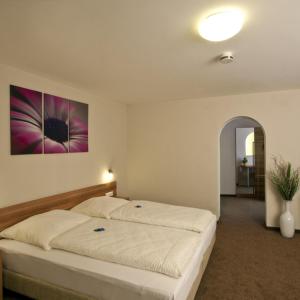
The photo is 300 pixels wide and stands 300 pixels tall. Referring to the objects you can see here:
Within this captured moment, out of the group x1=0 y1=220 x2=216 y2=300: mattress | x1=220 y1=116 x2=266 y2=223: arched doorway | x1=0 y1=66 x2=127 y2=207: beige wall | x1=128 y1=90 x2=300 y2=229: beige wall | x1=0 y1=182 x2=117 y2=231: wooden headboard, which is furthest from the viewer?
x1=220 y1=116 x2=266 y2=223: arched doorway

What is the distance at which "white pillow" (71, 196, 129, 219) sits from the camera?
2.95 meters

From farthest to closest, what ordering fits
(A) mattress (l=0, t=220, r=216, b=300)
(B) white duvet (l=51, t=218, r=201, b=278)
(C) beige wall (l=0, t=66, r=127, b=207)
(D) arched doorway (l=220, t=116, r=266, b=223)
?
(D) arched doorway (l=220, t=116, r=266, b=223) < (C) beige wall (l=0, t=66, r=127, b=207) < (B) white duvet (l=51, t=218, r=201, b=278) < (A) mattress (l=0, t=220, r=216, b=300)

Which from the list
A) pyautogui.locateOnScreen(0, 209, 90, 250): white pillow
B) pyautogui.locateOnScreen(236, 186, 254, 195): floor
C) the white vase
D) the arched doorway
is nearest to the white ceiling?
pyautogui.locateOnScreen(0, 209, 90, 250): white pillow

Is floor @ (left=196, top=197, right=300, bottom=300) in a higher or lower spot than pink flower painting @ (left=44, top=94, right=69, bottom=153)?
lower

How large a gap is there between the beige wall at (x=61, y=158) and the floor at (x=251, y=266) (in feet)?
3.85

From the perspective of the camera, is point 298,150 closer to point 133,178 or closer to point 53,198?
point 133,178

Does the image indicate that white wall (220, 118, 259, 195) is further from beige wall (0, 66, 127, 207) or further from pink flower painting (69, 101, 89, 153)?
pink flower painting (69, 101, 89, 153)

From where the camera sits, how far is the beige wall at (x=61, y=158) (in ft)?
8.05

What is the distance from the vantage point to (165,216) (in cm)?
279

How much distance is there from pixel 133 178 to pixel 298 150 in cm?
309

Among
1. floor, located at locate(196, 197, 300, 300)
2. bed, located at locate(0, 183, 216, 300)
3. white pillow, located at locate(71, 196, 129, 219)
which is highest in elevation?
white pillow, located at locate(71, 196, 129, 219)

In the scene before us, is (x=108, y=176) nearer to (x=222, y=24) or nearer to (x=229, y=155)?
(x=222, y=24)

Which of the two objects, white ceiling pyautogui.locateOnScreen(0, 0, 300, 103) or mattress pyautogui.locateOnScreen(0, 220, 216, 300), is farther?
mattress pyautogui.locateOnScreen(0, 220, 216, 300)

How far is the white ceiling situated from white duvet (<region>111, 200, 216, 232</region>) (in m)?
1.79
